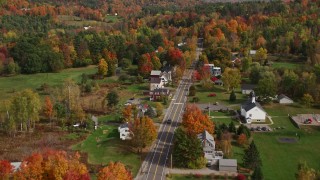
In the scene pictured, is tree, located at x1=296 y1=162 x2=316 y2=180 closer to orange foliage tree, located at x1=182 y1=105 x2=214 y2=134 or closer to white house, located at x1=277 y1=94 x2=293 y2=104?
orange foliage tree, located at x1=182 y1=105 x2=214 y2=134

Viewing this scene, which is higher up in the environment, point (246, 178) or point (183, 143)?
point (183, 143)

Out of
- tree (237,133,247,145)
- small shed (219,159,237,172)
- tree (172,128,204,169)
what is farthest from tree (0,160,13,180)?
tree (237,133,247,145)

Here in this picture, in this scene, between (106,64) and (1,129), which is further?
(106,64)

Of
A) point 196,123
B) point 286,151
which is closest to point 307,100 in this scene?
point 286,151

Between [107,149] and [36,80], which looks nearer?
[107,149]

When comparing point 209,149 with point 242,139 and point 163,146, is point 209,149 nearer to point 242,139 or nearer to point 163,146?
point 242,139

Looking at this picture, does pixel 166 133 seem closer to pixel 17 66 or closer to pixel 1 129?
pixel 1 129

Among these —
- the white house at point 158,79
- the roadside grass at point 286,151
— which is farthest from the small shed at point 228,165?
the white house at point 158,79

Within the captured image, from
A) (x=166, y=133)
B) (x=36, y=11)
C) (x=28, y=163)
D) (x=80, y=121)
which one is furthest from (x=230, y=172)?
(x=36, y=11)
